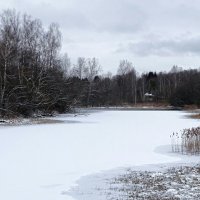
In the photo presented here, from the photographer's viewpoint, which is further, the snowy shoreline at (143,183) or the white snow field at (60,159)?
the white snow field at (60,159)

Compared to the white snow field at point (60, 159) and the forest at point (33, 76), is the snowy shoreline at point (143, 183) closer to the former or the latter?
the white snow field at point (60, 159)

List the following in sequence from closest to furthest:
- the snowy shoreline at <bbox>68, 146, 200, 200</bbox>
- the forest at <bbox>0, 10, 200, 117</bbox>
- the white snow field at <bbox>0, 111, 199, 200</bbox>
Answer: the snowy shoreline at <bbox>68, 146, 200, 200</bbox> < the white snow field at <bbox>0, 111, 199, 200</bbox> < the forest at <bbox>0, 10, 200, 117</bbox>

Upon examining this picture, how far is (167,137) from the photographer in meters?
20.6

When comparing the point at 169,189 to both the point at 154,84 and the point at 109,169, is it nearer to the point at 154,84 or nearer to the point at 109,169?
the point at 109,169

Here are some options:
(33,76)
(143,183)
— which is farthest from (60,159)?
(33,76)

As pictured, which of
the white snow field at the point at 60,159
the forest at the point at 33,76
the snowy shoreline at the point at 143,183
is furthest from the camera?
the forest at the point at 33,76

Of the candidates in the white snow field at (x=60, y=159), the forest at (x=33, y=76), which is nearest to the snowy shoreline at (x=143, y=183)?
the white snow field at (x=60, y=159)

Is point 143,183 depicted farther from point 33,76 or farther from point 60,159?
point 33,76

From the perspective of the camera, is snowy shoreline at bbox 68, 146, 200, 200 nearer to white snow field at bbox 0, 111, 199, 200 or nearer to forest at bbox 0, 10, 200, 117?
white snow field at bbox 0, 111, 199, 200

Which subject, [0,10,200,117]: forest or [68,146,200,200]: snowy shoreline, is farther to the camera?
[0,10,200,117]: forest

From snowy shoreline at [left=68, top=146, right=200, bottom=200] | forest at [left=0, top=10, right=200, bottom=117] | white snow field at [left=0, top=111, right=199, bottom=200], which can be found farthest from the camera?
forest at [left=0, top=10, right=200, bottom=117]

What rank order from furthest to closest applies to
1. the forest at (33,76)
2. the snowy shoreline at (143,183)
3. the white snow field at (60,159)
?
the forest at (33,76) < the white snow field at (60,159) < the snowy shoreline at (143,183)

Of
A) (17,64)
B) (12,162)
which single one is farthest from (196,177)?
(17,64)

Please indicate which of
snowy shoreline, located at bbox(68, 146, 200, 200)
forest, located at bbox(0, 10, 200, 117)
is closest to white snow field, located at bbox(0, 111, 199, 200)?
snowy shoreline, located at bbox(68, 146, 200, 200)
